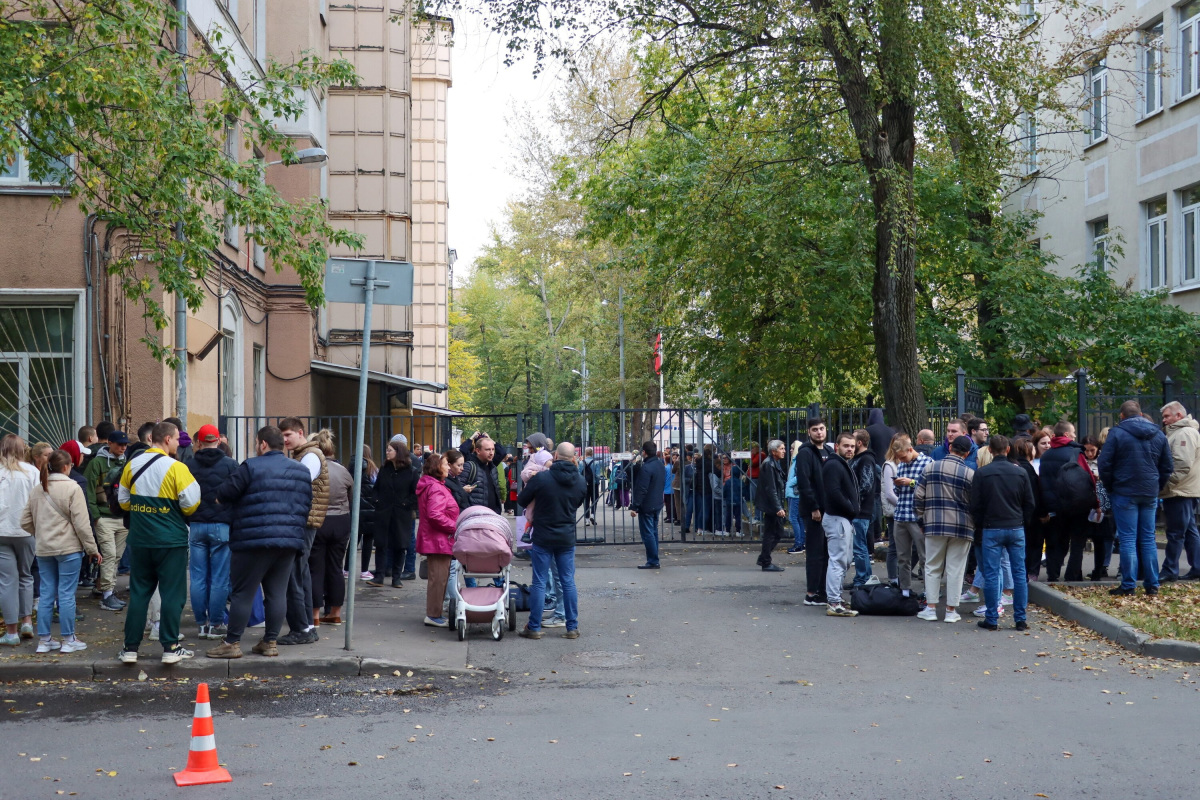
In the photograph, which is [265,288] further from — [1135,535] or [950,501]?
[1135,535]

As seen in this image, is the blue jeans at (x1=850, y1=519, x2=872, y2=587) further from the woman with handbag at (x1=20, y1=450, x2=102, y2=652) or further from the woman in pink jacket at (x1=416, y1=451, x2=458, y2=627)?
the woman with handbag at (x1=20, y1=450, x2=102, y2=652)

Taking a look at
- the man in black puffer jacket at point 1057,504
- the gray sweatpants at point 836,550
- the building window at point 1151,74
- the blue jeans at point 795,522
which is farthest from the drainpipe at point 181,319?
the building window at point 1151,74

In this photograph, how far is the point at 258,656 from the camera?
360 inches

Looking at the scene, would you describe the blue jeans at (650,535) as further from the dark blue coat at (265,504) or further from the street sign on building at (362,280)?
the dark blue coat at (265,504)

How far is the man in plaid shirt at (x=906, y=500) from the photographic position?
11.9 m

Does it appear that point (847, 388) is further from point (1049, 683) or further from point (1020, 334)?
point (1049, 683)

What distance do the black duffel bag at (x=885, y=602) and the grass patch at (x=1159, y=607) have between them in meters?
1.76

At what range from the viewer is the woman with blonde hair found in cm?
959

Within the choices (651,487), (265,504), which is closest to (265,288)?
(651,487)

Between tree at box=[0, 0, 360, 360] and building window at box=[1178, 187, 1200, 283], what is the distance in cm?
1743

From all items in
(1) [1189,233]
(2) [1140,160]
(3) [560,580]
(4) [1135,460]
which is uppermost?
(2) [1140,160]

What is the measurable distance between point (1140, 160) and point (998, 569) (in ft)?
55.1

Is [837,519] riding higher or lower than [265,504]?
lower

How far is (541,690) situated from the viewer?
8.52 meters
